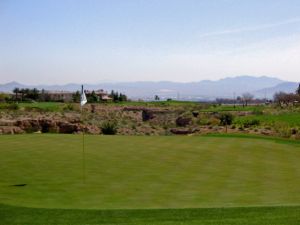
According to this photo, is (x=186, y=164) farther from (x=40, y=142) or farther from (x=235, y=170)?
(x=40, y=142)

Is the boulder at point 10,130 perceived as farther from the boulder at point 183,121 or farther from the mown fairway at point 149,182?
the boulder at point 183,121

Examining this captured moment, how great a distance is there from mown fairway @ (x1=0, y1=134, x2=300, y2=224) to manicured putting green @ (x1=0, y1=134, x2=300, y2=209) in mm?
25

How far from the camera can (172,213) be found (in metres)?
10.1

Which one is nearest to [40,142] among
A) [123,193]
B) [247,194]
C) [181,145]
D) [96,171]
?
[181,145]

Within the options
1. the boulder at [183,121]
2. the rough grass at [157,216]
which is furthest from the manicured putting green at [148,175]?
the boulder at [183,121]

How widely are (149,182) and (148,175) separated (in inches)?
44.1

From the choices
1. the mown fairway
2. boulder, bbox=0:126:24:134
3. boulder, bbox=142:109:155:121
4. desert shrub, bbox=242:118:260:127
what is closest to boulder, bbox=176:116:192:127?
boulder, bbox=142:109:155:121

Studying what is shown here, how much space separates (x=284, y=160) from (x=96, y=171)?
7.49 m

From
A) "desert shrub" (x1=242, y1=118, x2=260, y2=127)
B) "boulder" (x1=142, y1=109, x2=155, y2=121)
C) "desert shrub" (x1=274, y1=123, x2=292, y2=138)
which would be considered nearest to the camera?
"desert shrub" (x1=274, y1=123, x2=292, y2=138)

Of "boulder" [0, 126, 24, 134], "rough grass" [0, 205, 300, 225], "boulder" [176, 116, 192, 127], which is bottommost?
"boulder" [176, 116, 192, 127]

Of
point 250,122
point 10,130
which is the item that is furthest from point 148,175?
point 250,122

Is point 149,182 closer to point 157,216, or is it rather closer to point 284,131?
point 157,216

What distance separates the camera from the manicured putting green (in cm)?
1157

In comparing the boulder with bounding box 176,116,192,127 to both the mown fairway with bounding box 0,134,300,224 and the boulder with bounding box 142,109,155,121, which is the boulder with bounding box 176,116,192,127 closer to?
the boulder with bounding box 142,109,155,121
